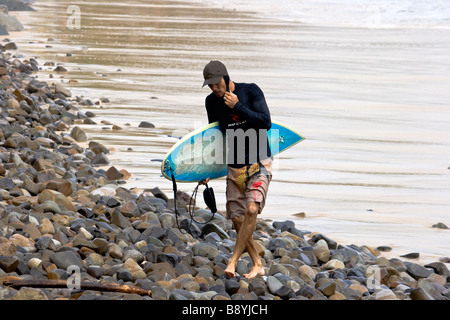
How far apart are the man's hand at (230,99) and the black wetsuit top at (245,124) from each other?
30 millimetres

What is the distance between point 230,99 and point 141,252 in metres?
1.66

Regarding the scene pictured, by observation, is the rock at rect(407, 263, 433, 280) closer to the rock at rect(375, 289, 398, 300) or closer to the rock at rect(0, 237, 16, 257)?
the rock at rect(375, 289, 398, 300)

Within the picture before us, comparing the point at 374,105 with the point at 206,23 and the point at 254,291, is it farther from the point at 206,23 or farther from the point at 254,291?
the point at 206,23

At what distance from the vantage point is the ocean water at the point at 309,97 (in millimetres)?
9906

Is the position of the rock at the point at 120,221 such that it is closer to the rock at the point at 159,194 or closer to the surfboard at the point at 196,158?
the surfboard at the point at 196,158

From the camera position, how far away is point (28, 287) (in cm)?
580

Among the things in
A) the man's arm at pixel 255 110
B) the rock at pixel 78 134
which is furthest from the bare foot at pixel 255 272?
the rock at pixel 78 134

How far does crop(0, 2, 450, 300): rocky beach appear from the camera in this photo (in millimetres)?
6207

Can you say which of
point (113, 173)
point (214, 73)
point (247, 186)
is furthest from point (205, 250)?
point (113, 173)
